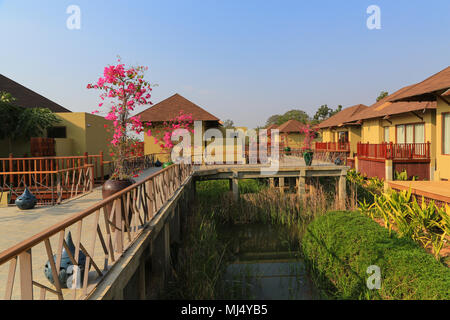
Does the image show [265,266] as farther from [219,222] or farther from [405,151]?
[405,151]

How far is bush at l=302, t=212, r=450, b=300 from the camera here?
18.5 feet

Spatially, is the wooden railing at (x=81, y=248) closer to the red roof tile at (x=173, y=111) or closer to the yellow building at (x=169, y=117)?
the yellow building at (x=169, y=117)

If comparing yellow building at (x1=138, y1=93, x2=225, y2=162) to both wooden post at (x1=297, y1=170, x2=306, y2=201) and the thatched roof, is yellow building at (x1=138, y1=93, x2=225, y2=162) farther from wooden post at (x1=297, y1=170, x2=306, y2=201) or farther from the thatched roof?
wooden post at (x1=297, y1=170, x2=306, y2=201)

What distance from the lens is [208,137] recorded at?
2269 cm

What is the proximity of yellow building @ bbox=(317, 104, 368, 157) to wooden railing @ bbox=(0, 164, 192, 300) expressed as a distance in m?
20.9

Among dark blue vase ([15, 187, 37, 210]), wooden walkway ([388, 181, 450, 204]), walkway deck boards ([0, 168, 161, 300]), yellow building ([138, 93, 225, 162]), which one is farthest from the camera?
yellow building ([138, 93, 225, 162])

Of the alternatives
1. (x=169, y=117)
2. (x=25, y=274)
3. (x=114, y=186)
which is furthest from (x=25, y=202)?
(x=169, y=117)

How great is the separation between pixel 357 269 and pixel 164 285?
14.4ft

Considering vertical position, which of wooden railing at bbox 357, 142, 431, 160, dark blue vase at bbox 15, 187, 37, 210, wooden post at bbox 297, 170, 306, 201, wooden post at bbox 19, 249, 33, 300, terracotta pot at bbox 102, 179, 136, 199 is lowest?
wooden post at bbox 297, 170, 306, 201

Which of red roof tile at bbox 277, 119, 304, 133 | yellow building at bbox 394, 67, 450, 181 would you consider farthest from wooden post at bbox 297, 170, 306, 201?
red roof tile at bbox 277, 119, 304, 133

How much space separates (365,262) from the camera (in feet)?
22.3

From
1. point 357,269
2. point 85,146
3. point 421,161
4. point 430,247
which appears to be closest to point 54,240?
point 357,269

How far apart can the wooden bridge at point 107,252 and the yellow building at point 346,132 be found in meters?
20.0
